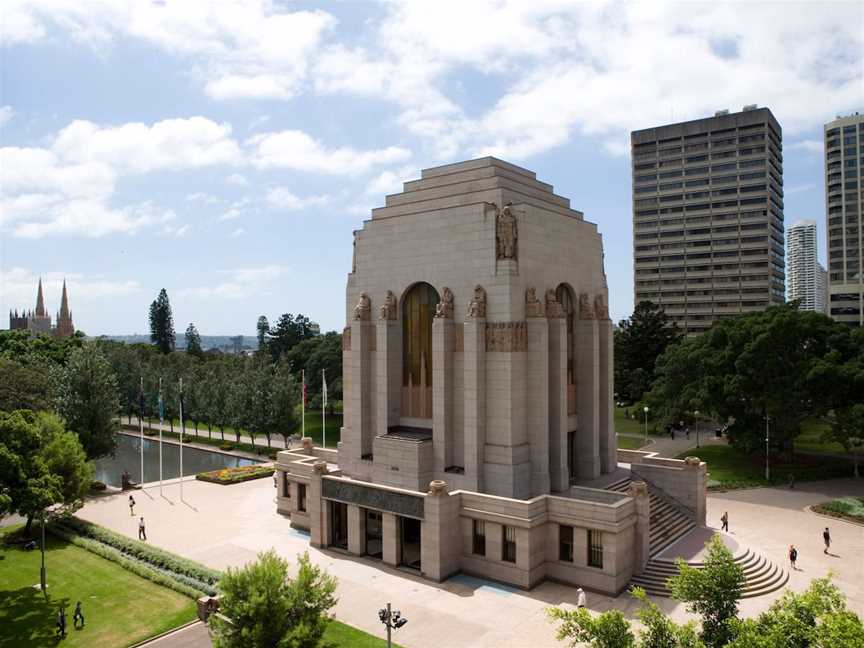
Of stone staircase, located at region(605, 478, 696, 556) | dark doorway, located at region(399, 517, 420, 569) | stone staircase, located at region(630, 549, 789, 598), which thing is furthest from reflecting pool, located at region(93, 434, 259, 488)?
stone staircase, located at region(630, 549, 789, 598)

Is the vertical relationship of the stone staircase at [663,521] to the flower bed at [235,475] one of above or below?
above

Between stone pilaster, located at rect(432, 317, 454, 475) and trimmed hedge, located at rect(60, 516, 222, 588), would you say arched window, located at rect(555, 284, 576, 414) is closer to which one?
stone pilaster, located at rect(432, 317, 454, 475)

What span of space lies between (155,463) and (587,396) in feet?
155

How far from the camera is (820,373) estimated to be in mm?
44188

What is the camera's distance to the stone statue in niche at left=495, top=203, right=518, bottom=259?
3119 cm

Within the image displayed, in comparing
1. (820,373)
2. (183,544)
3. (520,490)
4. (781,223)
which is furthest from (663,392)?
(781,223)

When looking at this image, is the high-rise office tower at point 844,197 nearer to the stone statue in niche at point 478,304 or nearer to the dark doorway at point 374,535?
the stone statue in niche at point 478,304

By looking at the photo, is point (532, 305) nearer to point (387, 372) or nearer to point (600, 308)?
point (600, 308)

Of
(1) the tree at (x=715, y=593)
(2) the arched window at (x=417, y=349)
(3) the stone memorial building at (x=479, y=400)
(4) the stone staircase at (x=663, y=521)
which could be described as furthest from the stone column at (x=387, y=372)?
(1) the tree at (x=715, y=593)

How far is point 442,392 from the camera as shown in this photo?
1266 inches

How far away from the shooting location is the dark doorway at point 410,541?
3045 centimetres

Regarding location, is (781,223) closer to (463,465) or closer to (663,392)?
(663,392)

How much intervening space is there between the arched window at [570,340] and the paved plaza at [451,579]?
449 inches

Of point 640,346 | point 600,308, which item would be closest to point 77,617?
point 600,308
